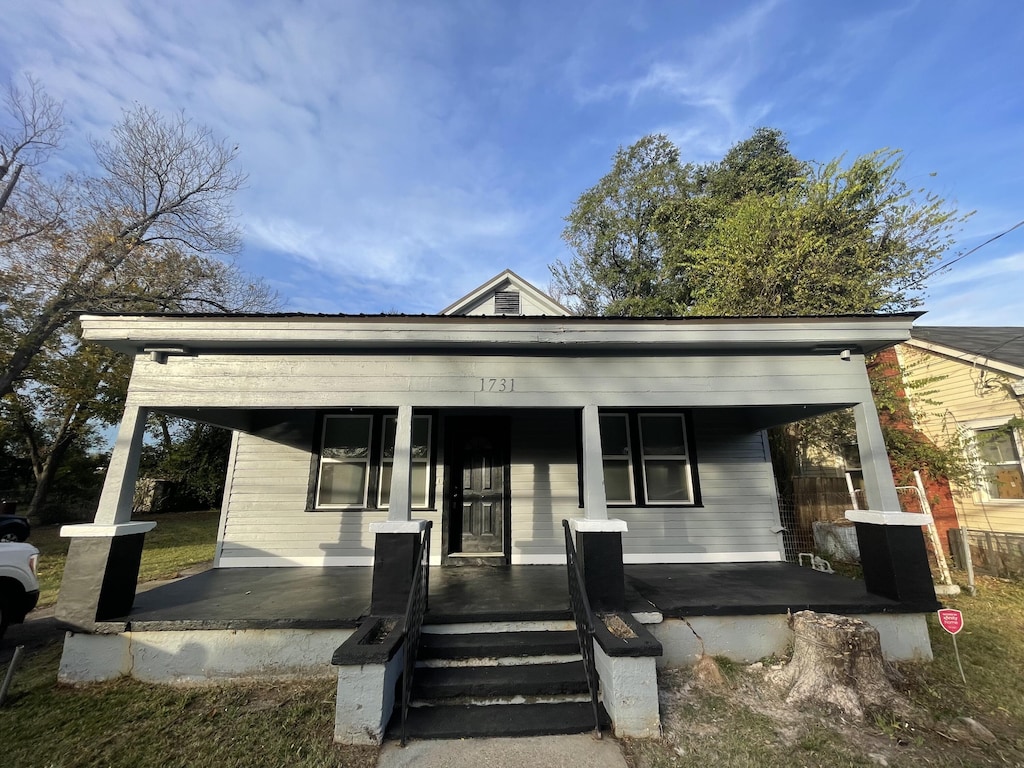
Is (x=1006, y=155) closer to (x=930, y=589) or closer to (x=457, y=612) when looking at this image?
(x=930, y=589)

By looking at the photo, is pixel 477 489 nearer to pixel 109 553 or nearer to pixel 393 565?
pixel 393 565

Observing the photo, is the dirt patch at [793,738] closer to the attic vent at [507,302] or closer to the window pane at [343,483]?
the window pane at [343,483]

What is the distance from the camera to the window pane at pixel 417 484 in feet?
20.7

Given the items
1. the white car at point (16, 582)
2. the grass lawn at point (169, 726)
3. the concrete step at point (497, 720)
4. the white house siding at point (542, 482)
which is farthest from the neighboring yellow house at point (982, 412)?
the white car at point (16, 582)

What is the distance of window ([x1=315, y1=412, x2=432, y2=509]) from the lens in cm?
637

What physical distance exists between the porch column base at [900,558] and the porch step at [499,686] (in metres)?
3.09

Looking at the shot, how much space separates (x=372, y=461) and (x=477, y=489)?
1.62 m

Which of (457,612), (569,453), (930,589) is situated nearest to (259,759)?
(457,612)

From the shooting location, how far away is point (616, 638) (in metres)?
3.11

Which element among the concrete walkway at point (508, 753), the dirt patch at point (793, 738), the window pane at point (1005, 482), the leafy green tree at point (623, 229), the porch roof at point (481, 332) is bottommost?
the dirt patch at point (793, 738)

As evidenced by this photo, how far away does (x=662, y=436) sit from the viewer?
261 inches

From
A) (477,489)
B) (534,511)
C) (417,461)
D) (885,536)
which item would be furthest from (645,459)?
(417,461)

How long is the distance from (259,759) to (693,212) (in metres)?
19.7

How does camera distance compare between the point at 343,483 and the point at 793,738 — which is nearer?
the point at 793,738
